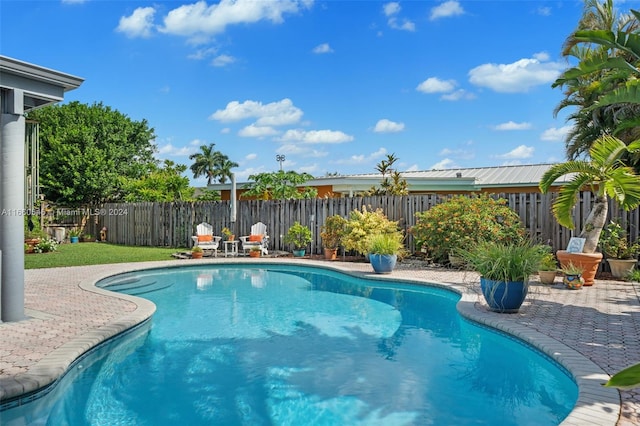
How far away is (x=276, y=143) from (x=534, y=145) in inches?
782

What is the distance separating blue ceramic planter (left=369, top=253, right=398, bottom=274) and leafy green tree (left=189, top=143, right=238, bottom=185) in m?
40.6

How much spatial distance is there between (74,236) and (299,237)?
11.5 m

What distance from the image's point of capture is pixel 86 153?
21.9 m

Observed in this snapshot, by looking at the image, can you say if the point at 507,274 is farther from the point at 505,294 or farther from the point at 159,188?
the point at 159,188

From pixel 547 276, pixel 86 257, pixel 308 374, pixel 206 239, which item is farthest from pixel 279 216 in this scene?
pixel 308 374

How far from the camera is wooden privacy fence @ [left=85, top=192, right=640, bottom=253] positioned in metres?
10.7

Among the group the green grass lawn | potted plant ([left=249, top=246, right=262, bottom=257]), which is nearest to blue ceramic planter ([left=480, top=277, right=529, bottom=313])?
potted plant ([left=249, top=246, right=262, bottom=257])

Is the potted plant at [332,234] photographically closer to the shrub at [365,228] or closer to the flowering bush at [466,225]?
the shrub at [365,228]

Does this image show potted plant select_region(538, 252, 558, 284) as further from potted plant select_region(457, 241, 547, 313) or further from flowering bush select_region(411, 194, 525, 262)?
potted plant select_region(457, 241, 547, 313)

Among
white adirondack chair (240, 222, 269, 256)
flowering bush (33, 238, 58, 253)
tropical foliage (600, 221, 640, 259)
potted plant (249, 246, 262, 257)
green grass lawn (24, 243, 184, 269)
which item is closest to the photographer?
tropical foliage (600, 221, 640, 259)

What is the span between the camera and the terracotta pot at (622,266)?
9.22 meters

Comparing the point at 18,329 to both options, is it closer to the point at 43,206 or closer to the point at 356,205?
the point at 356,205

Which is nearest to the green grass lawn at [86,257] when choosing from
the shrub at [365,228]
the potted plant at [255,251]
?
the potted plant at [255,251]

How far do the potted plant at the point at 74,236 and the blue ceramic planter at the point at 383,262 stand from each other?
589 inches
